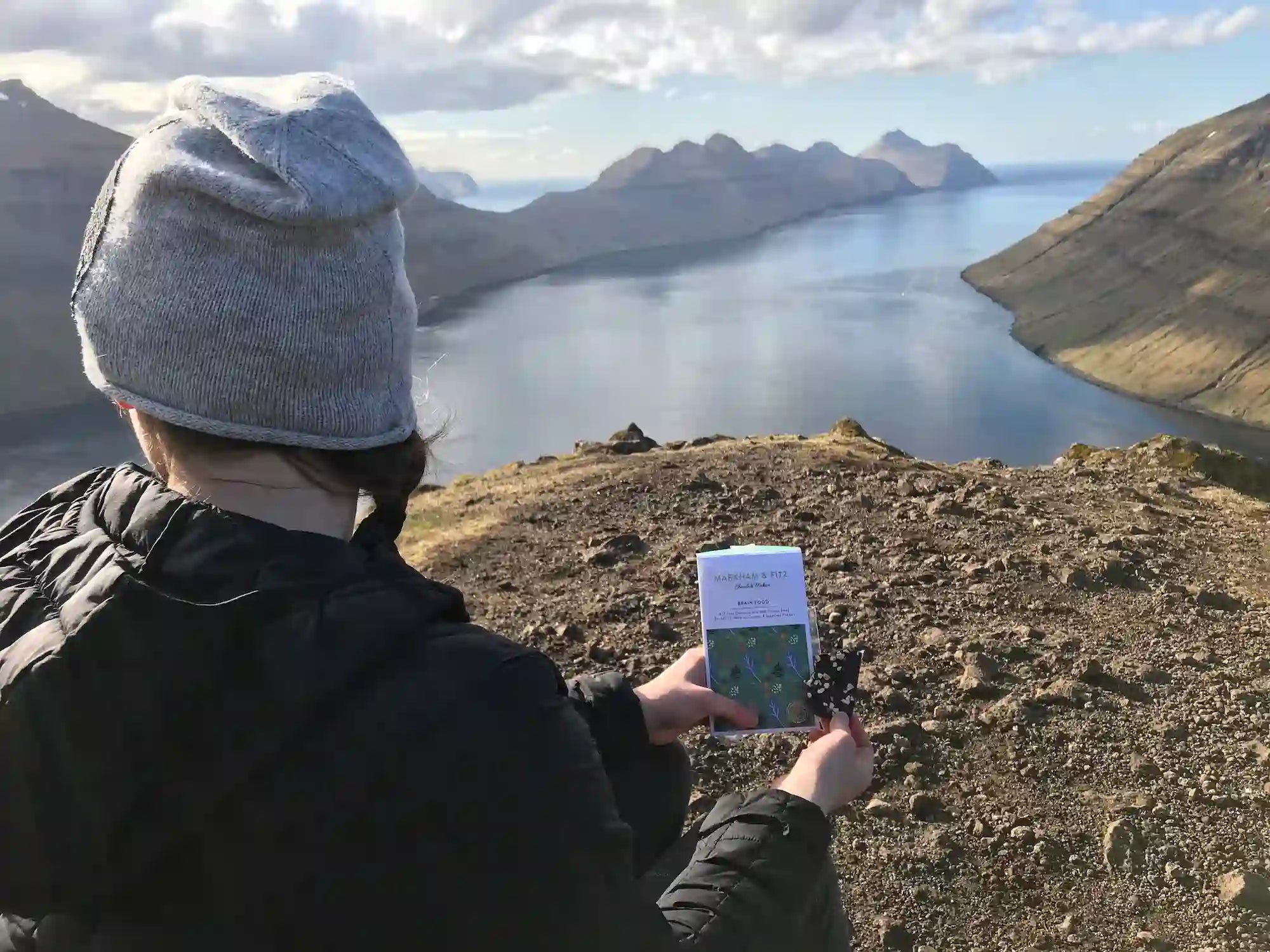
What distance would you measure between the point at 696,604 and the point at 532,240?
339ft

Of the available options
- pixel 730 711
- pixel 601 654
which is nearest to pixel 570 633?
pixel 601 654

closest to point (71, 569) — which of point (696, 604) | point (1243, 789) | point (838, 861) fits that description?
point (838, 861)

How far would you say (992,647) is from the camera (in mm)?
4281

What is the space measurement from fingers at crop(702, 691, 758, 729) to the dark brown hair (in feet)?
2.44

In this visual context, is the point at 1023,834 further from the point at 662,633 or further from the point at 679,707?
the point at 679,707

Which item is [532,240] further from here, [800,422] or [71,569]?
[71,569]

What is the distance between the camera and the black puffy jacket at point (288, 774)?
90cm

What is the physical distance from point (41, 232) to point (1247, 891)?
86269mm

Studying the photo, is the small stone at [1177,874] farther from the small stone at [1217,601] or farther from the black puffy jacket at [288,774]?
the black puffy jacket at [288,774]

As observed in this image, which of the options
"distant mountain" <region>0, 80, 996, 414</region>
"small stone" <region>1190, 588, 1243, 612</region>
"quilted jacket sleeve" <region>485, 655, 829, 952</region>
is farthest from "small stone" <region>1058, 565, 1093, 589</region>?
"distant mountain" <region>0, 80, 996, 414</region>

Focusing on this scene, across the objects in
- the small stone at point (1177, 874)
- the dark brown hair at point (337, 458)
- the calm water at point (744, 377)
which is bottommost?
the calm water at point (744, 377)

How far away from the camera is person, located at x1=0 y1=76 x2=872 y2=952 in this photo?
0.90m

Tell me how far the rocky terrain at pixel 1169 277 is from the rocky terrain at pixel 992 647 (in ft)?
164

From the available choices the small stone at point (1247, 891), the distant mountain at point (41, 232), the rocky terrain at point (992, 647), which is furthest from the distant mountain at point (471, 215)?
the small stone at point (1247, 891)
